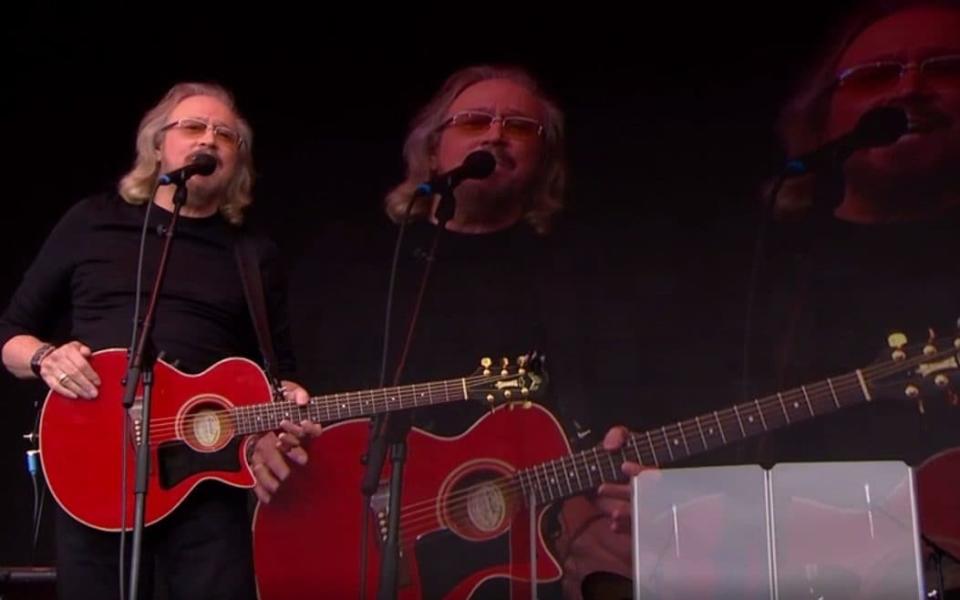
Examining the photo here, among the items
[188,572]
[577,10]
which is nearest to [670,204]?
[577,10]

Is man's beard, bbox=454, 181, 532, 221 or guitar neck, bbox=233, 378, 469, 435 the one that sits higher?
man's beard, bbox=454, 181, 532, 221

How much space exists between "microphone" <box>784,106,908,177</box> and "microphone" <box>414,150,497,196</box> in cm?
87

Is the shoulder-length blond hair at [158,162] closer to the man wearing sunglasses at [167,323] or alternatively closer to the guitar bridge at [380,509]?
the man wearing sunglasses at [167,323]

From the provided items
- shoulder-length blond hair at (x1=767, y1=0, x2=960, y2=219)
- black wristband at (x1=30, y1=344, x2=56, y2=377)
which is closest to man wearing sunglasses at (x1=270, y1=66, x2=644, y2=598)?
shoulder-length blond hair at (x1=767, y1=0, x2=960, y2=219)

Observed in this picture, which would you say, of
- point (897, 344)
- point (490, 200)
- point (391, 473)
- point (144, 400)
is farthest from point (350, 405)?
point (897, 344)

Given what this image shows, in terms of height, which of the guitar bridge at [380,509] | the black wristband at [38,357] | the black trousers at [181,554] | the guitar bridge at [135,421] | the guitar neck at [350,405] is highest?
the black wristband at [38,357]

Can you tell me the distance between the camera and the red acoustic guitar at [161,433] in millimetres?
2881

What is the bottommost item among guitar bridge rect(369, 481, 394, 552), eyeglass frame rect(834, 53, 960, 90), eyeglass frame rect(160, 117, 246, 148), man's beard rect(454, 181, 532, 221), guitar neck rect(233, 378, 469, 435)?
guitar bridge rect(369, 481, 394, 552)

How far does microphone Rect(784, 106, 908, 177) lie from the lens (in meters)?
3.34

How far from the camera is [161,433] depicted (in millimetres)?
2955

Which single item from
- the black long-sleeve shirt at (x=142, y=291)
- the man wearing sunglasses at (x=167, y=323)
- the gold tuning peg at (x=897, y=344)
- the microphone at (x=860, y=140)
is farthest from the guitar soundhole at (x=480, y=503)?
the microphone at (x=860, y=140)

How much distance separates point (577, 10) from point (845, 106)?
0.85m

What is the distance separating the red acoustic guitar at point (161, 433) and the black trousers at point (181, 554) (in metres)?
0.04

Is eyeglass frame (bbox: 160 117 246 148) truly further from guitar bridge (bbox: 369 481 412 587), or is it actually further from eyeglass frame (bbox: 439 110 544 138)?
guitar bridge (bbox: 369 481 412 587)
